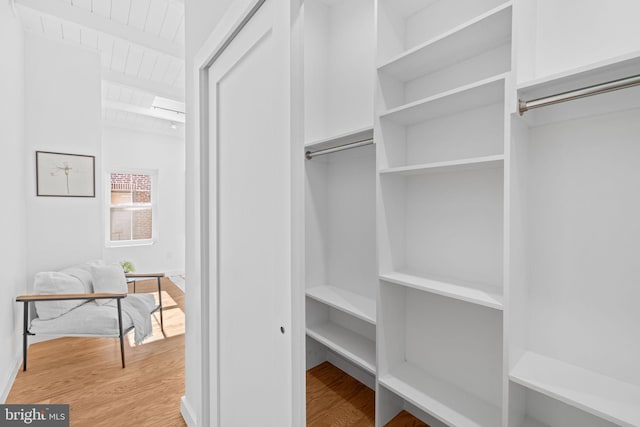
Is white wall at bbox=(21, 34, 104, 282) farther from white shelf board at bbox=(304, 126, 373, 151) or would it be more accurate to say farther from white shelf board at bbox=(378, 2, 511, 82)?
white shelf board at bbox=(378, 2, 511, 82)

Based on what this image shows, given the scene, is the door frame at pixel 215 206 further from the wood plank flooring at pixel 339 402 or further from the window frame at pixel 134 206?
the window frame at pixel 134 206

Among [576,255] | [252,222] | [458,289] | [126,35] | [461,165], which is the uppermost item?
[126,35]

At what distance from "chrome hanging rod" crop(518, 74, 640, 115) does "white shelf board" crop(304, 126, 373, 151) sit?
2.45 feet

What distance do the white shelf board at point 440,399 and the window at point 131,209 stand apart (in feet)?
17.5

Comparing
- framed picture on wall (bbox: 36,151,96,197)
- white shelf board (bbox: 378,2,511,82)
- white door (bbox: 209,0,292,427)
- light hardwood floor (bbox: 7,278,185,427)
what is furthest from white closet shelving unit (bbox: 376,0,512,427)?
framed picture on wall (bbox: 36,151,96,197)

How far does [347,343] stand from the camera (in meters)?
2.01

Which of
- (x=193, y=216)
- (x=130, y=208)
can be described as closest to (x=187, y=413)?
(x=193, y=216)

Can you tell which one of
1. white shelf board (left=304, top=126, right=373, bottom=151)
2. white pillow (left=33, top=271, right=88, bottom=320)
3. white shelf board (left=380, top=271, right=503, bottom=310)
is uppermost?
white shelf board (left=304, top=126, right=373, bottom=151)

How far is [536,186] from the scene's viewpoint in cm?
127

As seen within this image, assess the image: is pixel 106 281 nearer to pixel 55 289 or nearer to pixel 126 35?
pixel 55 289

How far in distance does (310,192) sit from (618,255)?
1.64 m

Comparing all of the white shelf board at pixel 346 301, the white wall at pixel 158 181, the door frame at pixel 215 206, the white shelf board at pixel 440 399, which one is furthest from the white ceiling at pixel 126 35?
the white shelf board at pixel 440 399

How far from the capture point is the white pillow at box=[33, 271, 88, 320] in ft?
7.63

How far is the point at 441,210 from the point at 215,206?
115cm
